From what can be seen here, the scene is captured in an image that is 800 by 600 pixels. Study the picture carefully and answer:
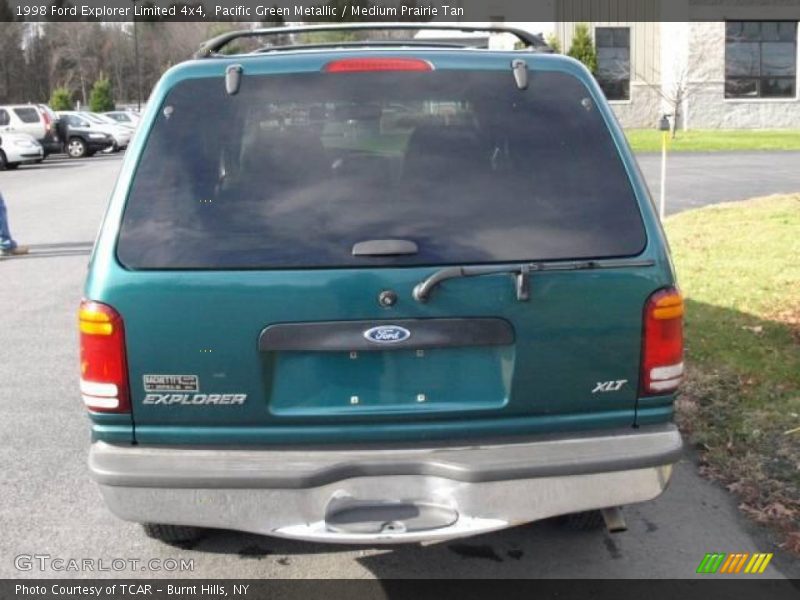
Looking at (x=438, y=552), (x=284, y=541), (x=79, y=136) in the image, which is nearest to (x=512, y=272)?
(x=438, y=552)

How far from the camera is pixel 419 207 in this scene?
3359mm

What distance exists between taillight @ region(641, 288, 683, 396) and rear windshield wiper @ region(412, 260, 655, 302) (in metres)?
0.27

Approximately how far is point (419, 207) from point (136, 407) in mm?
1185

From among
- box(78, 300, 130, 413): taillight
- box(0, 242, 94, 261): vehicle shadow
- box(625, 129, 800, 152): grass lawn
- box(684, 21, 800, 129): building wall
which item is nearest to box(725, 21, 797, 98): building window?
box(684, 21, 800, 129): building wall

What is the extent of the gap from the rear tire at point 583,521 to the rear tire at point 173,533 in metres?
1.62

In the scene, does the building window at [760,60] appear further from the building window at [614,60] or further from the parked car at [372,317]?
the parked car at [372,317]

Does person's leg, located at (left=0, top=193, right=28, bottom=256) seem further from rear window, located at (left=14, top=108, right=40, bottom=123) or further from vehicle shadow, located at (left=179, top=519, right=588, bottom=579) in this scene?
rear window, located at (left=14, top=108, right=40, bottom=123)

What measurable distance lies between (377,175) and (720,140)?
34841mm

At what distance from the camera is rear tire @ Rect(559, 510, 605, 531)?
432cm

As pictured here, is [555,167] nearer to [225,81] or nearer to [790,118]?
[225,81]

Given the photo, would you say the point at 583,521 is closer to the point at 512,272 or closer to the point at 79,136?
the point at 512,272

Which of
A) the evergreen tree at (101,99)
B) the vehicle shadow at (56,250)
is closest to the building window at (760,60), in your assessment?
the vehicle shadow at (56,250)

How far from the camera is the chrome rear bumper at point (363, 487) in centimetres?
326

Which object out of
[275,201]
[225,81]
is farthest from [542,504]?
[225,81]
